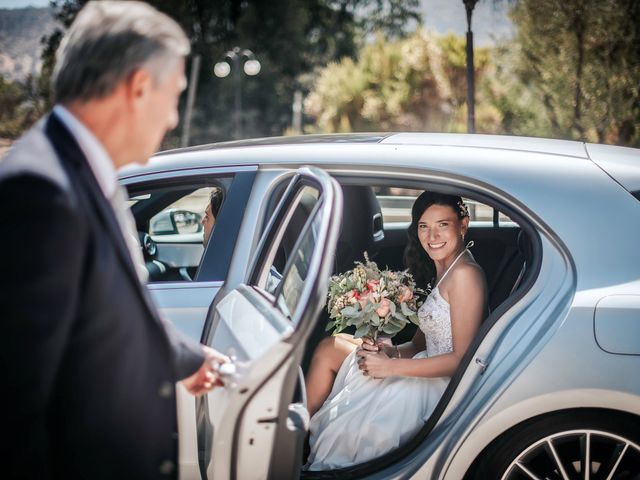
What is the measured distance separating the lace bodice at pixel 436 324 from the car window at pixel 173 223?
1.03 meters

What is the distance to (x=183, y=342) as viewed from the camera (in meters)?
1.75

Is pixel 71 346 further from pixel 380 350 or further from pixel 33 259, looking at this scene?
pixel 380 350

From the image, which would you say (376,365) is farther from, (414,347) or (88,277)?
(88,277)

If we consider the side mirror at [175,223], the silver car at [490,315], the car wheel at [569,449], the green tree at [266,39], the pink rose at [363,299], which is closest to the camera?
the silver car at [490,315]

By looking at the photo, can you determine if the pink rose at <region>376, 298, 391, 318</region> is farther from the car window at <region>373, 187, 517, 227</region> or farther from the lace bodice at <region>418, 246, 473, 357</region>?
the car window at <region>373, 187, 517, 227</region>

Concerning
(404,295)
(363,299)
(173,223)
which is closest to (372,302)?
(363,299)

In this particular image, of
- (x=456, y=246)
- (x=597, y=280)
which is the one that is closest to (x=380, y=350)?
(x=456, y=246)

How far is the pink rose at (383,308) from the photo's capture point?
298cm

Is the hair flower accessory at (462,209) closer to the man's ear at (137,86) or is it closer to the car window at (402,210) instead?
the car window at (402,210)

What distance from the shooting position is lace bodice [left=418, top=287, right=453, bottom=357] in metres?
3.04

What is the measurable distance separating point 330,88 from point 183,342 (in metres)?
21.8

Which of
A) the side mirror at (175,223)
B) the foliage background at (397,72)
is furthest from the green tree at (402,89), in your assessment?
the side mirror at (175,223)

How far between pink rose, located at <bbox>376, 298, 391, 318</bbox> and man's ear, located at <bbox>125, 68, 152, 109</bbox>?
5.86 ft

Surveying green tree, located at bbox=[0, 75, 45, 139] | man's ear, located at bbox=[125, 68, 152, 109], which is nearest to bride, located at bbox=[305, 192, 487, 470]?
man's ear, located at bbox=[125, 68, 152, 109]
